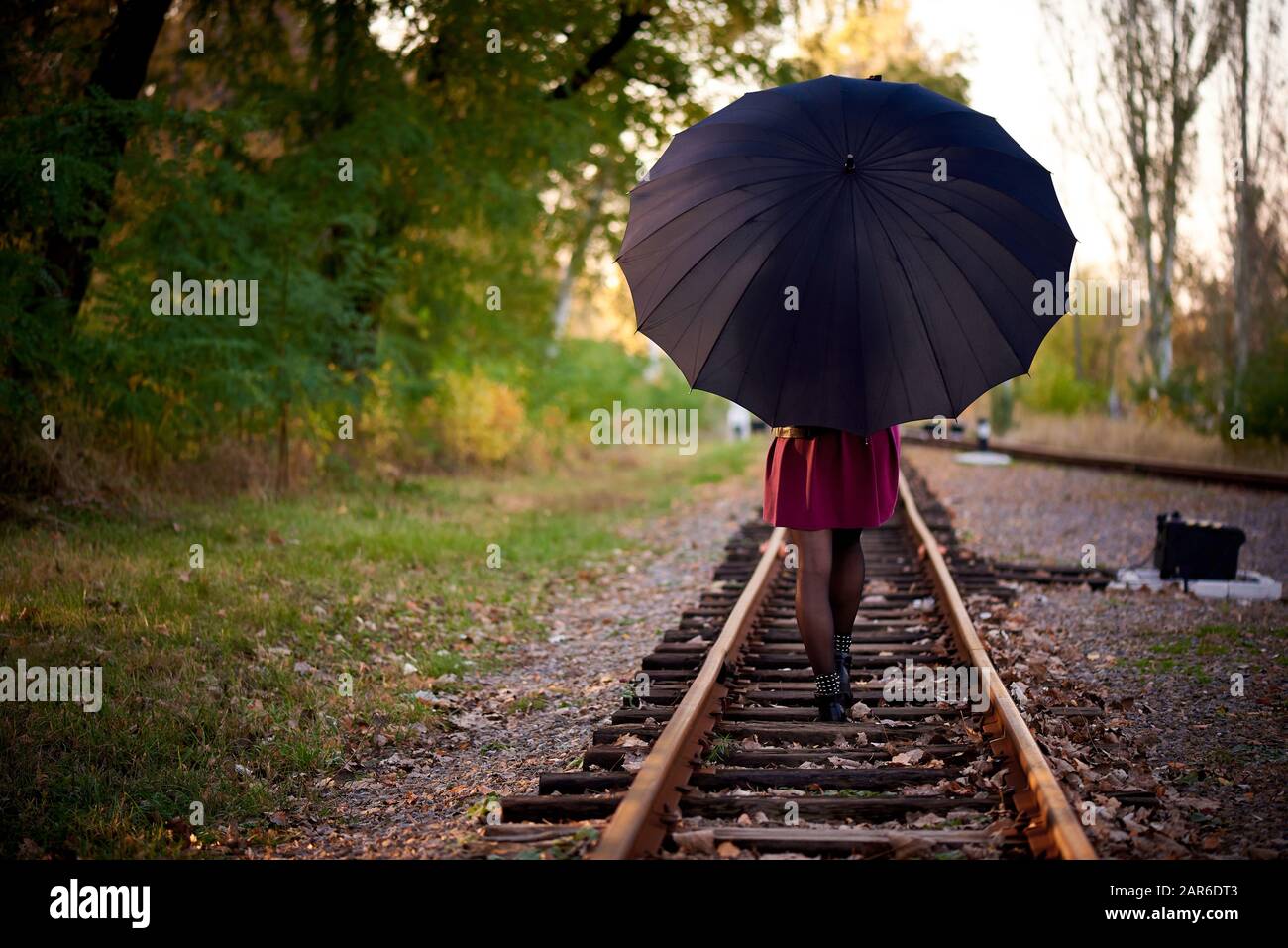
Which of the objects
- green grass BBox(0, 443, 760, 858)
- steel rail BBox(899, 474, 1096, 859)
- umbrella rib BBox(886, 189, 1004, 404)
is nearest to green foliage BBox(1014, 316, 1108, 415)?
green grass BBox(0, 443, 760, 858)

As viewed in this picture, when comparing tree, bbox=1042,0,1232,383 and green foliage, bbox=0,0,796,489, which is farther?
tree, bbox=1042,0,1232,383

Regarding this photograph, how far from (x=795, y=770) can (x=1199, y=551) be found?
17.6 feet

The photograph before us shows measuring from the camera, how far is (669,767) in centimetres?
401

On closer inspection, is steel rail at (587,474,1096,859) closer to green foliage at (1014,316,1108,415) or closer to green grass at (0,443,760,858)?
green grass at (0,443,760,858)

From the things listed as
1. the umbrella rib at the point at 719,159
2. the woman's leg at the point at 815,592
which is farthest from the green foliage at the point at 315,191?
the woman's leg at the point at 815,592

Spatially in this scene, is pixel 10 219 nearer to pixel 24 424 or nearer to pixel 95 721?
pixel 24 424

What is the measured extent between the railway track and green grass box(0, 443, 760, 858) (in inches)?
50.4

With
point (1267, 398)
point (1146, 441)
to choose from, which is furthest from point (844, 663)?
point (1146, 441)

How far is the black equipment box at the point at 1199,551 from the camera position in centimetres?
795

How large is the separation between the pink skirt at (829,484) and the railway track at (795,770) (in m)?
0.98

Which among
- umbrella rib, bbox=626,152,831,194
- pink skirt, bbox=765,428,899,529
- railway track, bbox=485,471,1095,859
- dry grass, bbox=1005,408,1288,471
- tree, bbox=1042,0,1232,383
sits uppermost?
tree, bbox=1042,0,1232,383

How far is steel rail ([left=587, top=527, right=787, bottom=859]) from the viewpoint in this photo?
3422mm

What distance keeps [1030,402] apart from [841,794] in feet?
104
